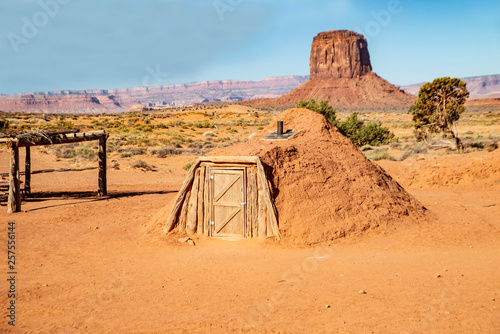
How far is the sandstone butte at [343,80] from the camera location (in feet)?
376

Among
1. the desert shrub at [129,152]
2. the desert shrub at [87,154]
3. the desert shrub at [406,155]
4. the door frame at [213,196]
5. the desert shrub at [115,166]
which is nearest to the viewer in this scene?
the door frame at [213,196]

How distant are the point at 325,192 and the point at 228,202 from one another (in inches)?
91.5

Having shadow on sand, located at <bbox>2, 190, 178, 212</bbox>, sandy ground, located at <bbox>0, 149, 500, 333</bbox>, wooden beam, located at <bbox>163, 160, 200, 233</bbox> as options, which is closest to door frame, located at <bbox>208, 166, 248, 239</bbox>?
sandy ground, located at <bbox>0, 149, 500, 333</bbox>

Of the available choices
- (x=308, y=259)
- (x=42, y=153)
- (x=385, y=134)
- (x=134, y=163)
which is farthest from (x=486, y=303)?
(x=42, y=153)

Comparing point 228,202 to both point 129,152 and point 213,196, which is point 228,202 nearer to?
point 213,196

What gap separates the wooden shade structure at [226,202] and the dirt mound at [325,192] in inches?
13.0

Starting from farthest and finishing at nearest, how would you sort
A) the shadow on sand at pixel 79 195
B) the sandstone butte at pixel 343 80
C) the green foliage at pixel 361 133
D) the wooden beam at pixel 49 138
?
the sandstone butte at pixel 343 80 < the green foliage at pixel 361 133 < the shadow on sand at pixel 79 195 < the wooden beam at pixel 49 138

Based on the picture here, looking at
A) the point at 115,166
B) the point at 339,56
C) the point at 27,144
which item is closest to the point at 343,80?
the point at 339,56

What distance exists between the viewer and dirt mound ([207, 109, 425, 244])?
8.81 metres

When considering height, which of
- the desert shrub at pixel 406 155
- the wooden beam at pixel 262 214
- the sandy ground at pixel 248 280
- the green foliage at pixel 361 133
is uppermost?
the green foliage at pixel 361 133

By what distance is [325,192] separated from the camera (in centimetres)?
934

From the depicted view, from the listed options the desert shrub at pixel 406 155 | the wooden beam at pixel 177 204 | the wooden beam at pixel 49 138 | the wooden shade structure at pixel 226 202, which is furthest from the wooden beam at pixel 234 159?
the desert shrub at pixel 406 155

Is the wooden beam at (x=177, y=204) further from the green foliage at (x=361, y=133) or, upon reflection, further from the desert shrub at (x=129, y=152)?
the green foliage at (x=361, y=133)

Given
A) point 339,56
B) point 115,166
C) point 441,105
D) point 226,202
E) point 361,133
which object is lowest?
point 226,202
